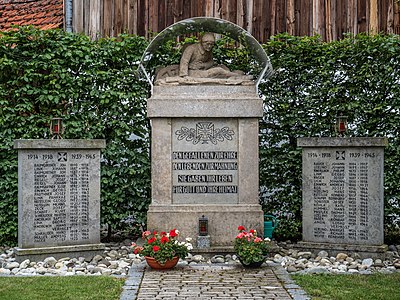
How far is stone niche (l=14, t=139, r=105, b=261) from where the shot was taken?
31.3 feet

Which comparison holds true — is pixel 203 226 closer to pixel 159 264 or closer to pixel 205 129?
pixel 159 264

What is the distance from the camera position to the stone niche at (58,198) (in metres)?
9.53

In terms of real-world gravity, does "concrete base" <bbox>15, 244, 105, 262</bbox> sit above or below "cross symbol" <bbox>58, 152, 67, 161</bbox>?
below

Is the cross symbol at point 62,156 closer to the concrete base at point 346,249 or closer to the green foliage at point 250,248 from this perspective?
the green foliage at point 250,248

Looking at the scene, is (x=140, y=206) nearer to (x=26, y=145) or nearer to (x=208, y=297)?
(x=26, y=145)

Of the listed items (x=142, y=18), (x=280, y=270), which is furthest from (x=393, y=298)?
(x=142, y=18)

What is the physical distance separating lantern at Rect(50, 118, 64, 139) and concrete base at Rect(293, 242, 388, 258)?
375cm

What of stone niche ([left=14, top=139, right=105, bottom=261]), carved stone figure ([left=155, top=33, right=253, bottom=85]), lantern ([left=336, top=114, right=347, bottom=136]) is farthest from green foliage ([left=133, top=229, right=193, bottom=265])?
lantern ([left=336, top=114, right=347, bottom=136])

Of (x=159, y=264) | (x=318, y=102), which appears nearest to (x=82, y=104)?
(x=159, y=264)

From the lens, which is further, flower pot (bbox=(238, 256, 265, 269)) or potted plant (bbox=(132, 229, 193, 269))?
flower pot (bbox=(238, 256, 265, 269))

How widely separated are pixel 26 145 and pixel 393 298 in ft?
16.6

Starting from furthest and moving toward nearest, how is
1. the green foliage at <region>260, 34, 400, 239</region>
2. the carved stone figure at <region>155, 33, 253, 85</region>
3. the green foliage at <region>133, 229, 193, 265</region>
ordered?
1. the green foliage at <region>260, 34, 400, 239</region>
2. the carved stone figure at <region>155, 33, 253, 85</region>
3. the green foliage at <region>133, 229, 193, 265</region>

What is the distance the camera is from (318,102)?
1122 centimetres

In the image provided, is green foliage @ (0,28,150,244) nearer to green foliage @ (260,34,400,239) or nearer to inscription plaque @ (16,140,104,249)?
inscription plaque @ (16,140,104,249)
